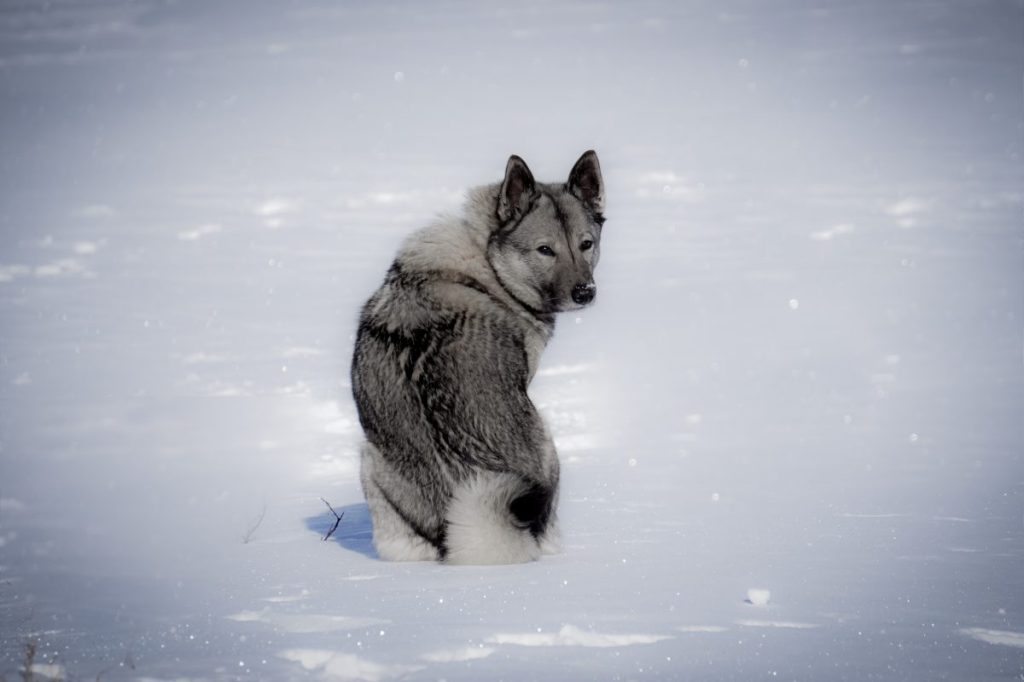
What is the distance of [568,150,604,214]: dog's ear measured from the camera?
6211 mm

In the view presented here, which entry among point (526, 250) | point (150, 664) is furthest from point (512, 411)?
point (150, 664)

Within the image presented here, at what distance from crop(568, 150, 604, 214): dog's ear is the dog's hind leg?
2.21m

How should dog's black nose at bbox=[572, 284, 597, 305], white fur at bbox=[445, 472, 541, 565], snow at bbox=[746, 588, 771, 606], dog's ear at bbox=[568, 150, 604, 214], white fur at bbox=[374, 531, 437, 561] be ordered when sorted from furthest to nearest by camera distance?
dog's ear at bbox=[568, 150, 604, 214] → dog's black nose at bbox=[572, 284, 597, 305] → white fur at bbox=[374, 531, 437, 561] → white fur at bbox=[445, 472, 541, 565] → snow at bbox=[746, 588, 771, 606]

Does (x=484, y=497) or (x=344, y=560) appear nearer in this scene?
(x=484, y=497)

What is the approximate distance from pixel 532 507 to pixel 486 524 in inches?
10.2

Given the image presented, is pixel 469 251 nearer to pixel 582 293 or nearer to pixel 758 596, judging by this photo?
pixel 582 293

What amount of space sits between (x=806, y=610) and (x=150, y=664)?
2.77 m

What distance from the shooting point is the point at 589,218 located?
247 inches

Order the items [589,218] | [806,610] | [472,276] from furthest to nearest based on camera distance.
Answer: [589,218] → [472,276] → [806,610]

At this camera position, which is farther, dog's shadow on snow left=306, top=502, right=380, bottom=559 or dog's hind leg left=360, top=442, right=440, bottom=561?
dog's shadow on snow left=306, top=502, right=380, bottom=559

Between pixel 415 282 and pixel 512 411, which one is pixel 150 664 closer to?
pixel 512 411

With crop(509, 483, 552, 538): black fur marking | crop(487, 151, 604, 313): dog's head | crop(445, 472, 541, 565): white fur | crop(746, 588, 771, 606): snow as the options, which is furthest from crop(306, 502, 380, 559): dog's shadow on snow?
crop(746, 588, 771, 606): snow

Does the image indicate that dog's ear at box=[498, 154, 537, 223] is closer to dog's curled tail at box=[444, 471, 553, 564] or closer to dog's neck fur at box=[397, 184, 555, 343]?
dog's neck fur at box=[397, 184, 555, 343]

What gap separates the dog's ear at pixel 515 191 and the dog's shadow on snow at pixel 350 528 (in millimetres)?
2035
